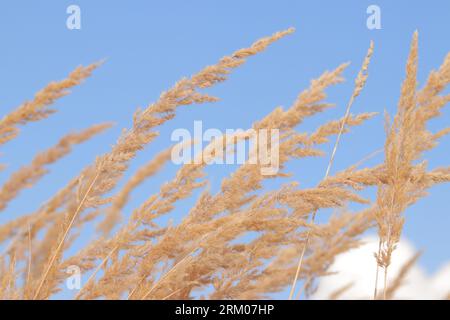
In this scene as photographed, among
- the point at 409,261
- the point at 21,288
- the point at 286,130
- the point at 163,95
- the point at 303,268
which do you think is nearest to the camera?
the point at 21,288

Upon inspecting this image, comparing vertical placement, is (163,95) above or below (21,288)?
above

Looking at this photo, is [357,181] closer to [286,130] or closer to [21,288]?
[286,130]

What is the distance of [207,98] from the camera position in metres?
3.01

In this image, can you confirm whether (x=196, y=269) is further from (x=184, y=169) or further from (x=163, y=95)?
(x=163, y=95)

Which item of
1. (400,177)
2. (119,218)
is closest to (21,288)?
(400,177)

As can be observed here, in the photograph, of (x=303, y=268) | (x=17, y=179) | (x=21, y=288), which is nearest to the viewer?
(x=21, y=288)

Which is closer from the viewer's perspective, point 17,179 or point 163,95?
point 163,95

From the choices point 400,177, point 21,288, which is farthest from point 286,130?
point 21,288

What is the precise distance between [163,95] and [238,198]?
1.96 feet

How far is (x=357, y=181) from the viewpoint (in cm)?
285
